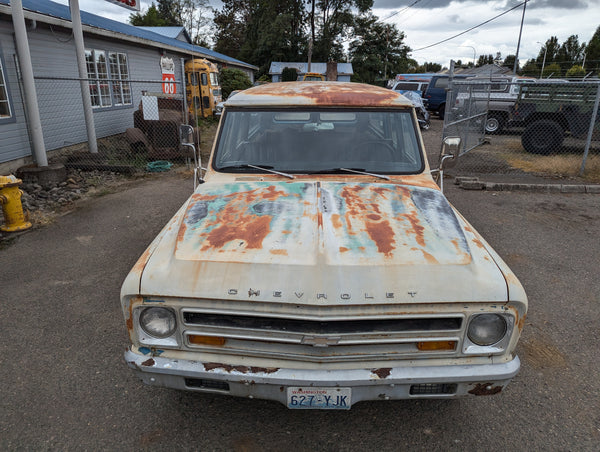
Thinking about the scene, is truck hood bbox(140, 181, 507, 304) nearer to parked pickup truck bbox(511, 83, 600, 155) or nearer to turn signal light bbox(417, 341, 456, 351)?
turn signal light bbox(417, 341, 456, 351)

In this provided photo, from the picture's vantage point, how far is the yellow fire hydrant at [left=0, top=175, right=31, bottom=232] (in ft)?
18.9

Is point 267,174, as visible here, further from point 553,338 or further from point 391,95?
point 553,338

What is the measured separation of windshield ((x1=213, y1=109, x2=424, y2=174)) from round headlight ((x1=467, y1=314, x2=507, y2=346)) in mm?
1466

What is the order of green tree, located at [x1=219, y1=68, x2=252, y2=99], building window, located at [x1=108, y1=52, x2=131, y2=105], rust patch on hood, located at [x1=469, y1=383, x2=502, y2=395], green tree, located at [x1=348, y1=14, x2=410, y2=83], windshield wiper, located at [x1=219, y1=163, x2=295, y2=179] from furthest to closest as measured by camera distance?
green tree, located at [x1=348, y1=14, x2=410, y2=83]
green tree, located at [x1=219, y1=68, x2=252, y2=99]
building window, located at [x1=108, y1=52, x2=131, y2=105]
windshield wiper, located at [x1=219, y1=163, x2=295, y2=179]
rust patch on hood, located at [x1=469, y1=383, x2=502, y2=395]

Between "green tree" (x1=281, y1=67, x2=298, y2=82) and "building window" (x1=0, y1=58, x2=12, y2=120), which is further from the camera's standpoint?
"green tree" (x1=281, y1=67, x2=298, y2=82)

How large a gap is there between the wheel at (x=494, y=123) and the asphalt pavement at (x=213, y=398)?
Answer: 11.6 meters

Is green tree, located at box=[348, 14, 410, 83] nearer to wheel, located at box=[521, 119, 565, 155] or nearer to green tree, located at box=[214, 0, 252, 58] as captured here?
green tree, located at box=[214, 0, 252, 58]

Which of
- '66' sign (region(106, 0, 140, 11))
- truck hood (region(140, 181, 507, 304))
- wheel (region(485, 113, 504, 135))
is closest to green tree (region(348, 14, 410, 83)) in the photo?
wheel (region(485, 113, 504, 135))

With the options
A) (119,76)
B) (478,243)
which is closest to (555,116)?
(478,243)

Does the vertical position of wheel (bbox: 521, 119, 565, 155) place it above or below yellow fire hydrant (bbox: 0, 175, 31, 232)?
above

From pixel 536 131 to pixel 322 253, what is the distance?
11.6m

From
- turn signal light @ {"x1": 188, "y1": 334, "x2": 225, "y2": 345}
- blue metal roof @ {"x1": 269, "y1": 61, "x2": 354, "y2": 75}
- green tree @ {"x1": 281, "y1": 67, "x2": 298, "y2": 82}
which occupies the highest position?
blue metal roof @ {"x1": 269, "y1": 61, "x2": 354, "y2": 75}

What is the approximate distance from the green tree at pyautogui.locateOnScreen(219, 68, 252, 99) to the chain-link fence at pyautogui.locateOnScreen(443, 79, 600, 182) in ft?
60.7

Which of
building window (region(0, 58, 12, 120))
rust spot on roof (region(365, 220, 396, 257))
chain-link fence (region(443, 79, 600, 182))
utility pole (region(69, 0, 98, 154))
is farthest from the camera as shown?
chain-link fence (region(443, 79, 600, 182))
